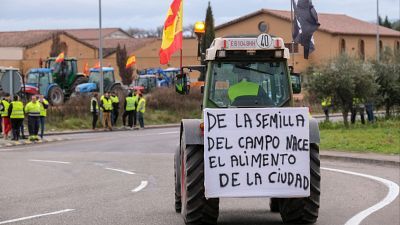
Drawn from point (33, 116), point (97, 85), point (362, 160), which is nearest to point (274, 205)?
point (362, 160)

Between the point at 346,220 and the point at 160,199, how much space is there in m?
3.76

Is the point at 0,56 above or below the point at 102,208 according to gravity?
above

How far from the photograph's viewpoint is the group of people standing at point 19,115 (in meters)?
30.9

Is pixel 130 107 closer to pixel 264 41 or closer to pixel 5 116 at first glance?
pixel 5 116

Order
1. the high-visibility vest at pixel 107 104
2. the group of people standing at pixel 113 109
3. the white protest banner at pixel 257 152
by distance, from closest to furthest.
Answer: the white protest banner at pixel 257 152 < the high-visibility vest at pixel 107 104 < the group of people standing at pixel 113 109

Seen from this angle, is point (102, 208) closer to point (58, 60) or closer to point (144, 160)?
point (144, 160)

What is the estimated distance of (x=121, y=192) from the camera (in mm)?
14742

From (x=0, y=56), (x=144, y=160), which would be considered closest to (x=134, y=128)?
(x=144, y=160)

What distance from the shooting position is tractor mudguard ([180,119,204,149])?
9.87m

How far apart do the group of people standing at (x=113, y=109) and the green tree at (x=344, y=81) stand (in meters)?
10.3

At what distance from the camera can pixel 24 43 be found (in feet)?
303

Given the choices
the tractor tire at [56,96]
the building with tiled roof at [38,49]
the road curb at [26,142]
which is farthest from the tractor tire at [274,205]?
the building with tiled roof at [38,49]

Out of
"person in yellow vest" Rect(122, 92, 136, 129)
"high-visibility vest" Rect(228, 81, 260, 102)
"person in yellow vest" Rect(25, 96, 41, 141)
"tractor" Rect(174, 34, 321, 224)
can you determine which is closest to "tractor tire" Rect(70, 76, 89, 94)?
"person in yellow vest" Rect(122, 92, 136, 129)

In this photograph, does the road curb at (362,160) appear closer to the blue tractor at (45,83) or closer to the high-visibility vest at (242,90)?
the high-visibility vest at (242,90)
